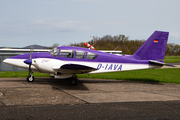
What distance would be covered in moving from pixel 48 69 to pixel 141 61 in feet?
19.6

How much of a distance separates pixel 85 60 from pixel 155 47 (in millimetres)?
4834

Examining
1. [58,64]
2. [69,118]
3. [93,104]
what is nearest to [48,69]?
[58,64]

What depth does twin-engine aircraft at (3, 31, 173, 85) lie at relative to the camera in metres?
10.8

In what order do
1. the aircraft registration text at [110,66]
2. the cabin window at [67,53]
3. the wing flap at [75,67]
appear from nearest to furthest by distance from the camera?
the wing flap at [75,67], the cabin window at [67,53], the aircraft registration text at [110,66]

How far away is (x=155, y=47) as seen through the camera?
42.6ft

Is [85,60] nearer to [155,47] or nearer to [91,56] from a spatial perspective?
[91,56]

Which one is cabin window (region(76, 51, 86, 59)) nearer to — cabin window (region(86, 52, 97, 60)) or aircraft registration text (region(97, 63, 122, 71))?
cabin window (region(86, 52, 97, 60))

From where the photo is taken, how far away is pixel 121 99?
27.0ft

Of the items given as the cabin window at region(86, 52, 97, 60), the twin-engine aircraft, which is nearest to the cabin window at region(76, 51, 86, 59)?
the twin-engine aircraft

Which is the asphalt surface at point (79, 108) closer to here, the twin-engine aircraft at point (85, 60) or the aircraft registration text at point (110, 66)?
the twin-engine aircraft at point (85, 60)

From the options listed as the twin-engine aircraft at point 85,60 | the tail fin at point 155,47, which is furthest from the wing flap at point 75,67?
the tail fin at point 155,47

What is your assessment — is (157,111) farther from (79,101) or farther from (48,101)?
(48,101)

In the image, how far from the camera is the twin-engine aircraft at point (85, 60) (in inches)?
426

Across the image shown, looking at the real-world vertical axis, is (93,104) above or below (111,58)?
below
